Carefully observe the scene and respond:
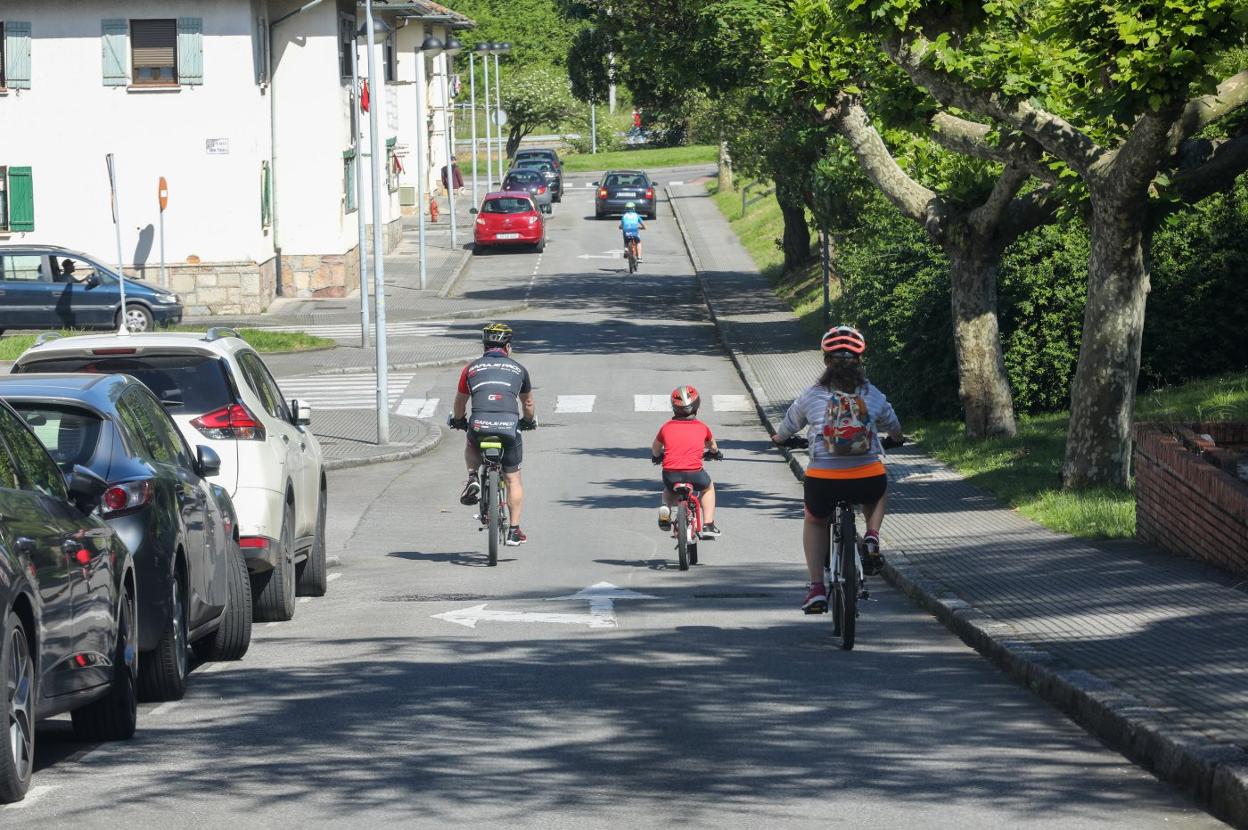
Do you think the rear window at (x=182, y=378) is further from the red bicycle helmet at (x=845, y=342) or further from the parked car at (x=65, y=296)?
the parked car at (x=65, y=296)

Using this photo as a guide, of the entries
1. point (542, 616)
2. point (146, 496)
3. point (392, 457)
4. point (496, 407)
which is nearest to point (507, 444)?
point (496, 407)

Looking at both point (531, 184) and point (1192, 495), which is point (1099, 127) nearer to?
point (1192, 495)

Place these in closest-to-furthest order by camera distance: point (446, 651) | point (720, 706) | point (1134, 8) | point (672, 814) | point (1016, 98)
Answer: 1. point (672, 814)
2. point (720, 706)
3. point (446, 651)
4. point (1134, 8)
5. point (1016, 98)

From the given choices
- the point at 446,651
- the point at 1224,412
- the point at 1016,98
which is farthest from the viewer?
the point at 1224,412

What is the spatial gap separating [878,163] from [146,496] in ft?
50.9

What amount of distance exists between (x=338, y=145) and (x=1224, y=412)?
32.5 metres

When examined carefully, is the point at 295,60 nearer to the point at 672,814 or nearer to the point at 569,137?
the point at 672,814

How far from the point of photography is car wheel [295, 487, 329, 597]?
45.6 ft

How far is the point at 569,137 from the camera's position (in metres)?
116

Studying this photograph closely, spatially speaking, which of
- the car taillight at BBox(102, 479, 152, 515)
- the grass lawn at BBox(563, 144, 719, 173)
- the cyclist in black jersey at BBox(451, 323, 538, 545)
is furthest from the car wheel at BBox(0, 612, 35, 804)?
the grass lawn at BBox(563, 144, 719, 173)

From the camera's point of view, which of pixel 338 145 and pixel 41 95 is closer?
pixel 41 95

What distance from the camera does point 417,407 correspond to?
31.0 m

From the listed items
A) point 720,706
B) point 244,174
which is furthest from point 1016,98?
point 244,174

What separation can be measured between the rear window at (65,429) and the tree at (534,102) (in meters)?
98.3
